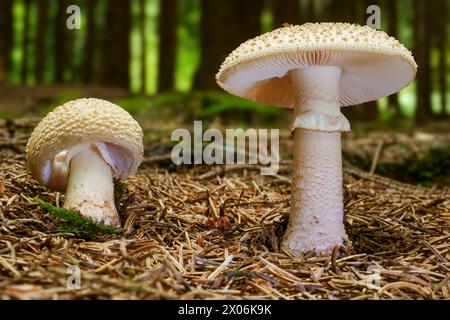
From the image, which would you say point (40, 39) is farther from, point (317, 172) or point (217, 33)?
point (317, 172)

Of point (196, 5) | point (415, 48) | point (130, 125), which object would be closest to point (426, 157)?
point (130, 125)

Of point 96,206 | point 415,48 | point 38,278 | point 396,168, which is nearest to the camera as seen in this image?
point 38,278

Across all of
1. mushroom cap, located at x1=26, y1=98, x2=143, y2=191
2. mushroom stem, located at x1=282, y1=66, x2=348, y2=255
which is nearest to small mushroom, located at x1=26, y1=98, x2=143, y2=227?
mushroom cap, located at x1=26, y1=98, x2=143, y2=191

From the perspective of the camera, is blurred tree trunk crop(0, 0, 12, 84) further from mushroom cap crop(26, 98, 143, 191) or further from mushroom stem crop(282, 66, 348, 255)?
mushroom stem crop(282, 66, 348, 255)

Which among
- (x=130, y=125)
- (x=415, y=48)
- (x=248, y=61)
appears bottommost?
(x=130, y=125)
